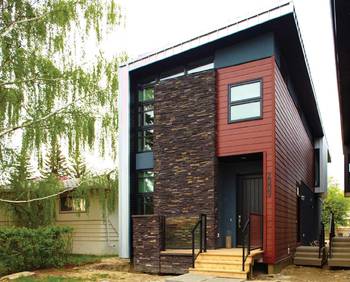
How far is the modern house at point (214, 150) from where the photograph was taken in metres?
11.0

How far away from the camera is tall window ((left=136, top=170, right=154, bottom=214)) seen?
13.7 m

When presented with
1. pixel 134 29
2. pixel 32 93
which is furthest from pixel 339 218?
pixel 32 93

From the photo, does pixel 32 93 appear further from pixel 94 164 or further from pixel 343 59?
pixel 343 59

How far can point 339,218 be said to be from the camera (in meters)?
38.5

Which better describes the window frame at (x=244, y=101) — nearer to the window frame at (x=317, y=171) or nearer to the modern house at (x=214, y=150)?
the modern house at (x=214, y=150)

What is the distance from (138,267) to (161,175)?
2469 mm

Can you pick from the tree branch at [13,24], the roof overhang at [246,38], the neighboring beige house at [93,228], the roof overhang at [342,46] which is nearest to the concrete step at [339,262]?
the roof overhang at [342,46]

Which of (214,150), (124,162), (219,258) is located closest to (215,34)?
(214,150)

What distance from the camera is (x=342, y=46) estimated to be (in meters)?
9.35

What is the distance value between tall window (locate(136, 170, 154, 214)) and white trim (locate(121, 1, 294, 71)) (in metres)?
3.13

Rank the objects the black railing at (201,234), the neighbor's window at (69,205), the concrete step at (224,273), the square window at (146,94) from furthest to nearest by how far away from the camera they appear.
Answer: the neighbor's window at (69,205)
the square window at (146,94)
the black railing at (201,234)
the concrete step at (224,273)

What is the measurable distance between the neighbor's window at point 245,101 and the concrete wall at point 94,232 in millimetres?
7760

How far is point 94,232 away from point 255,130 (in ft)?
30.9

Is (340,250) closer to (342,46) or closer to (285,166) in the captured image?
(285,166)
